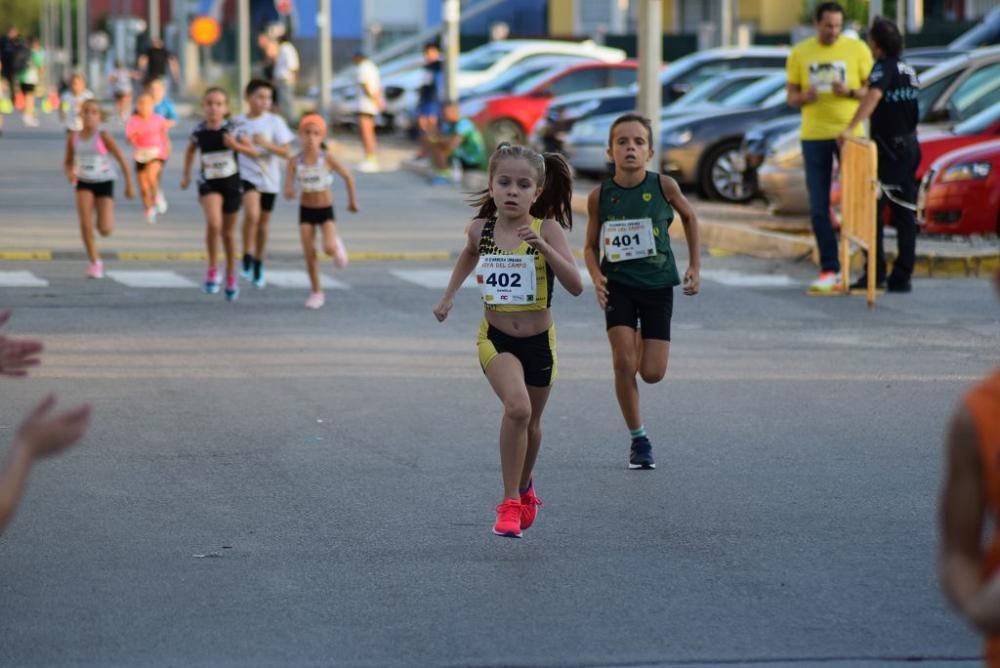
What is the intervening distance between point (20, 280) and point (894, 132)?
698 centimetres

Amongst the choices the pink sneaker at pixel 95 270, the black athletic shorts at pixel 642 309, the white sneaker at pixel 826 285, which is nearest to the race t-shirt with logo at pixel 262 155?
the pink sneaker at pixel 95 270

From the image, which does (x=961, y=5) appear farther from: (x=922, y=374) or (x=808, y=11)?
(x=922, y=374)

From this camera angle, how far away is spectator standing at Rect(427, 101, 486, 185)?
28000 millimetres

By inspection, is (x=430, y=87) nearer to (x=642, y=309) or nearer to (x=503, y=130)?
(x=503, y=130)

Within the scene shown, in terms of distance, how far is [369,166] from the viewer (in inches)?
1220

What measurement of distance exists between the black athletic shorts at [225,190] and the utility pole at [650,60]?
6.97m

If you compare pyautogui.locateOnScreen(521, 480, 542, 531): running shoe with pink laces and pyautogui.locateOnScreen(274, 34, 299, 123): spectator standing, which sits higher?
pyautogui.locateOnScreen(274, 34, 299, 123): spectator standing

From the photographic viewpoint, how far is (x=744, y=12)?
63.1 meters

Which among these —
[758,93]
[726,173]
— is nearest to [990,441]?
[726,173]

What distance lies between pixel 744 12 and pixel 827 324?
50925mm

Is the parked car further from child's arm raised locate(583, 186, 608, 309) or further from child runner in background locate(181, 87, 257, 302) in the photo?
child's arm raised locate(583, 186, 608, 309)

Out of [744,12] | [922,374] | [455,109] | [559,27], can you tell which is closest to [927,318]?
[922,374]

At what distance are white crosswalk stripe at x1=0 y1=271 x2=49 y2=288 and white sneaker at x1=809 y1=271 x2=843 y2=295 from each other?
6.01 m

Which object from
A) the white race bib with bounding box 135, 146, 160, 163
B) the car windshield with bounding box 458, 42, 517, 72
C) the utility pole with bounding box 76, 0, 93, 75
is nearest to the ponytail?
the white race bib with bounding box 135, 146, 160, 163
